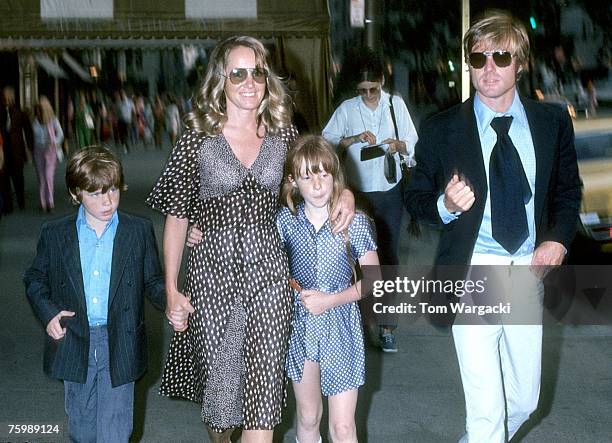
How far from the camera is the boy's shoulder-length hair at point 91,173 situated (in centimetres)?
377

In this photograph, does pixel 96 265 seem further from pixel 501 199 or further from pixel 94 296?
pixel 501 199

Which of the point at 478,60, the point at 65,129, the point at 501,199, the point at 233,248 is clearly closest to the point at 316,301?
the point at 233,248

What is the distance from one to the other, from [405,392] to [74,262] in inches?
101

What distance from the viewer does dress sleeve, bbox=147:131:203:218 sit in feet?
12.3

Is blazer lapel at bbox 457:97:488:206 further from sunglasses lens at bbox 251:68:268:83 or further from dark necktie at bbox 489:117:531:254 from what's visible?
sunglasses lens at bbox 251:68:268:83

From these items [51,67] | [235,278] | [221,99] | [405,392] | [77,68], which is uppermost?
[77,68]

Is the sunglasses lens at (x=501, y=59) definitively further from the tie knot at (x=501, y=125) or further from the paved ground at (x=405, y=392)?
the paved ground at (x=405, y=392)

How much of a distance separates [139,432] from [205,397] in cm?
139

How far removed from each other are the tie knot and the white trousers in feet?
1.60

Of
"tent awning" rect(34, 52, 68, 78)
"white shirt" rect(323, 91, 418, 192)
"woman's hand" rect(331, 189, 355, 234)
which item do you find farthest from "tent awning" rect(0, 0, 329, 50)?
"tent awning" rect(34, 52, 68, 78)

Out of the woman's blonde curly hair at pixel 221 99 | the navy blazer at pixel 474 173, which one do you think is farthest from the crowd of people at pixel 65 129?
the navy blazer at pixel 474 173

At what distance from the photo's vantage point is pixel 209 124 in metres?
3.77

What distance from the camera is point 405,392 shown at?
5.74 m

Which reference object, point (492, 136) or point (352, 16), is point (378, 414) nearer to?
point (492, 136)
